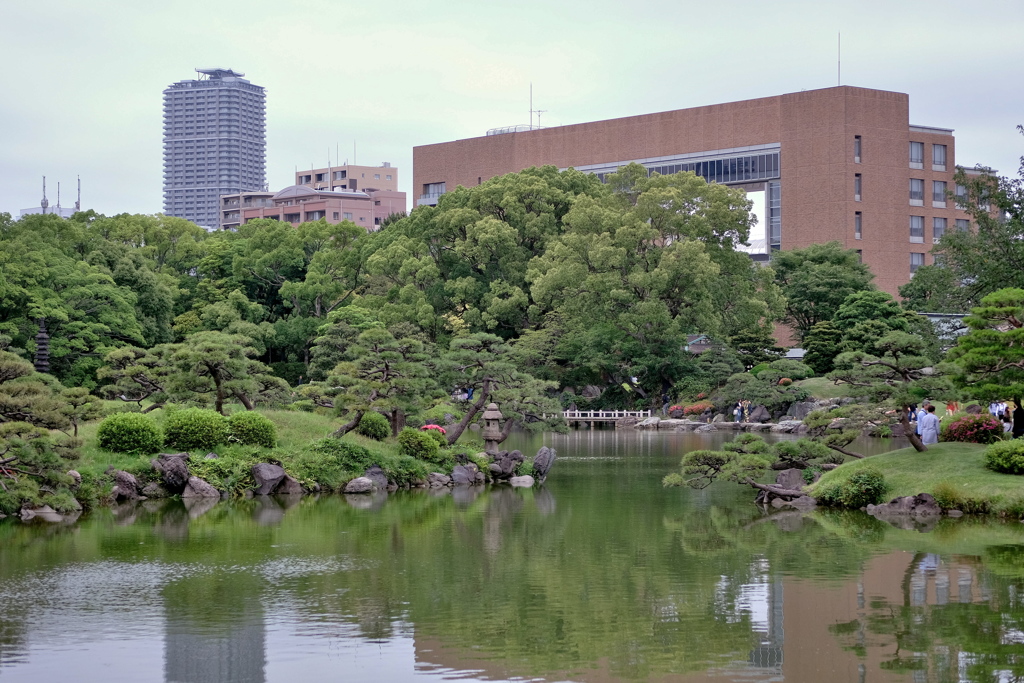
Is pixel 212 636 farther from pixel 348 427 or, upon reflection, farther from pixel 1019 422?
pixel 1019 422

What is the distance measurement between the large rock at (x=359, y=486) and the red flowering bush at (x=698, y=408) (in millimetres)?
26770

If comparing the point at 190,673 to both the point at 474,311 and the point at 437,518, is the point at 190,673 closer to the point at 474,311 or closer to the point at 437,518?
the point at 437,518

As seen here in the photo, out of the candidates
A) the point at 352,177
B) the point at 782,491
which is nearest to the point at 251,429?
the point at 782,491

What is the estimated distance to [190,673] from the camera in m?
9.59

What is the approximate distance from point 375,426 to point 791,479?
31.1ft

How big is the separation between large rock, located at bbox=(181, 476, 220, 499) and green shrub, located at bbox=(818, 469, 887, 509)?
11358 millimetres

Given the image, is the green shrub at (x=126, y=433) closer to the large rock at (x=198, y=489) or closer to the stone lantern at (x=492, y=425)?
the large rock at (x=198, y=489)

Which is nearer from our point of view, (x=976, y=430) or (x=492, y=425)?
(x=976, y=430)

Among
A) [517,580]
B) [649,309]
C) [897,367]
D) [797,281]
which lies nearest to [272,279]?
[649,309]

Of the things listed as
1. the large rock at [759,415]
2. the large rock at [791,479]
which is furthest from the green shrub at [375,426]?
the large rock at [759,415]

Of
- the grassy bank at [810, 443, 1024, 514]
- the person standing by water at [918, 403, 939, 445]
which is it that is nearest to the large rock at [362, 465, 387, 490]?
the grassy bank at [810, 443, 1024, 514]

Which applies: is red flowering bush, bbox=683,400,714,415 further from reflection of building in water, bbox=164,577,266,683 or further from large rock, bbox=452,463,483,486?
reflection of building in water, bbox=164,577,266,683

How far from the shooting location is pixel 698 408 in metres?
48.7

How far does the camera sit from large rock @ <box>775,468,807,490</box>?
72.3ft
